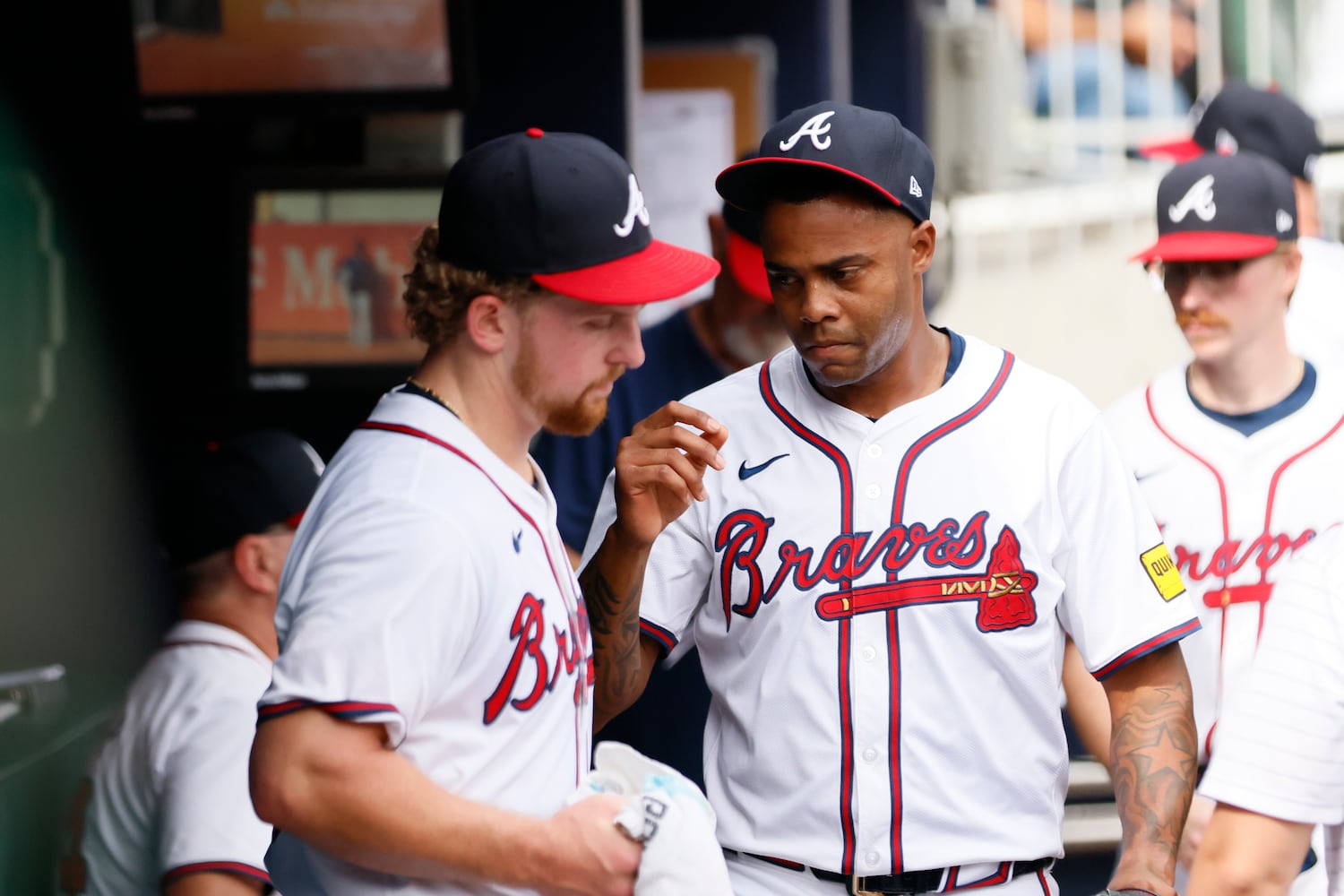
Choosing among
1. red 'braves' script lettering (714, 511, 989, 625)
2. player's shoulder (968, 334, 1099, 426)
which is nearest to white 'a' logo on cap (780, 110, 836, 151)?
player's shoulder (968, 334, 1099, 426)

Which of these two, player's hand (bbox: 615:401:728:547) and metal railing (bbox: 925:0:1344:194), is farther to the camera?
metal railing (bbox: 925:0:1344:194)

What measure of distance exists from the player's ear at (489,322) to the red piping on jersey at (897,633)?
61 centimetres

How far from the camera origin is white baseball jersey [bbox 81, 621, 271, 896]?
2.61m

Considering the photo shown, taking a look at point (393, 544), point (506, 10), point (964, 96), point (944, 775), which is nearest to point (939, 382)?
point (944, 775)

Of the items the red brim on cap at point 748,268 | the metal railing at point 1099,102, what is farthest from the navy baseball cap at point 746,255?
the metal railing at point 1099,102

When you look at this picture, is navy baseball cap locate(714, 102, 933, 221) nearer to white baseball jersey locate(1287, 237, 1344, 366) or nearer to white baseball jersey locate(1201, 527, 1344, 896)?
white baseball jersey locate(1201, 527, 1344, 896)

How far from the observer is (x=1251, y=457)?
10.4 feet

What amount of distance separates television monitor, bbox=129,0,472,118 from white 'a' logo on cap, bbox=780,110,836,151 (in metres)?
1.62

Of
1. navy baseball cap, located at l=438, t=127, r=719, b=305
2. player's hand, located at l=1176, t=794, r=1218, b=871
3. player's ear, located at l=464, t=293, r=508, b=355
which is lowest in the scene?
player's hand, located at l=1176, t=794, r=1218, b=871

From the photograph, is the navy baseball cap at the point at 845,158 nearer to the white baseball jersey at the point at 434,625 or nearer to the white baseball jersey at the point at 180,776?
the white baseball jersey at the point at 434,625

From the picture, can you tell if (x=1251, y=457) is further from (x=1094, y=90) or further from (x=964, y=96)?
(x=1094, y=90)

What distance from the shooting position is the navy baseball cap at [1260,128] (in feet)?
13.6

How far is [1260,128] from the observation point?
4.15m

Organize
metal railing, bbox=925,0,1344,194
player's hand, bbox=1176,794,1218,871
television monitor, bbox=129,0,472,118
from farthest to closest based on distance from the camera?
1. metal railing, bbox=925,0,1344,194
2. television monitor, bbox=129,0,472,118
3. player's hand, bbox=1176,794,1218,871
